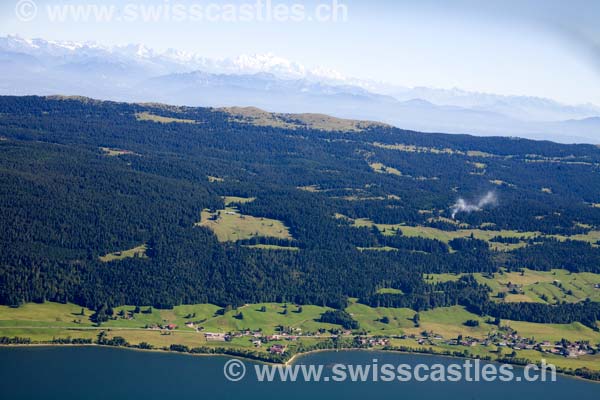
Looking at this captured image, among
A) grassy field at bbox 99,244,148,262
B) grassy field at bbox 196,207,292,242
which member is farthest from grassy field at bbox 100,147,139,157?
grassy field at bbox 99,244,148,262

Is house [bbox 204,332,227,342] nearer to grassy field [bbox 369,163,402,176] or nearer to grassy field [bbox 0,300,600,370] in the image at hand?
grassy field [bbox 0,300,600,370]

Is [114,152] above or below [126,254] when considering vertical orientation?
above

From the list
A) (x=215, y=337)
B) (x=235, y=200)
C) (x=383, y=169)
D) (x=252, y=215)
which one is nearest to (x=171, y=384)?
(x=215, y=337)

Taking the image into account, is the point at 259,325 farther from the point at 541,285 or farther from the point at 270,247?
the point at 541,285

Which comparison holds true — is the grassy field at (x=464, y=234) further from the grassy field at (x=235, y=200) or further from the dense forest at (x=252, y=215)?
the grassy field at (x=235, y=200)

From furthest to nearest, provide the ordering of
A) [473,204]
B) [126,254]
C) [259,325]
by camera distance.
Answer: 1. [473,204]
2. [126,254]
3. [259,325]

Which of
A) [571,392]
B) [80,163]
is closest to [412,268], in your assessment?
[571,392]

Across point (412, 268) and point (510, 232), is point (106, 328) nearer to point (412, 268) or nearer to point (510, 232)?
point (412, 268)
